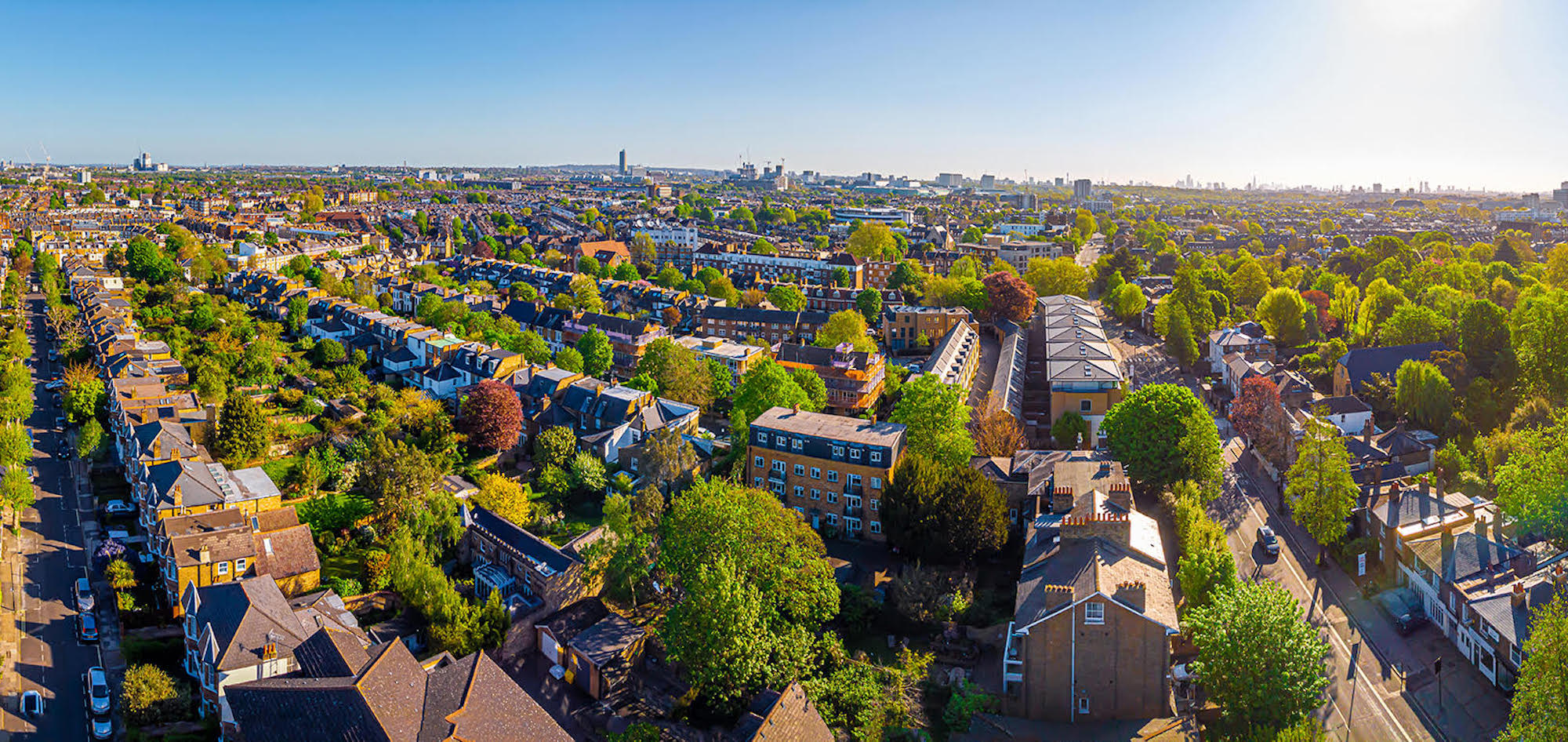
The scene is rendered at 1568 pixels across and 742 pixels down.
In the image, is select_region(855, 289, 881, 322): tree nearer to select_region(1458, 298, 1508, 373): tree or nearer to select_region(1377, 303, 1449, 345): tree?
select_region(1377, 303, 1449, 345): tree

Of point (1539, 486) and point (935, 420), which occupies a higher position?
point (1539, 486)

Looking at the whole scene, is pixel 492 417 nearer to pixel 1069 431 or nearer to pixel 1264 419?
pixel 1069 431

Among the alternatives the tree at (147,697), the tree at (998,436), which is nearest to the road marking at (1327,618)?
the tree at (998,436)

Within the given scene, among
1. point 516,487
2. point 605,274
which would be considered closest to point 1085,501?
point 516,487

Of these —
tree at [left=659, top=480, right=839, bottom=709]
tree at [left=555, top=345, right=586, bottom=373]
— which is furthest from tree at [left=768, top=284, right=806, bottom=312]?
tree at [left=659, top=480, right=839, bottom=709]

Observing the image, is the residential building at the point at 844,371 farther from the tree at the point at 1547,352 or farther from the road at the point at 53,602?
the road at the point at 53,602

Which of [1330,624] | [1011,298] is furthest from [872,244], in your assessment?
[1330,624]

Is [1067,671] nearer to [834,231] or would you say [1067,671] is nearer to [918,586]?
[918,586]
